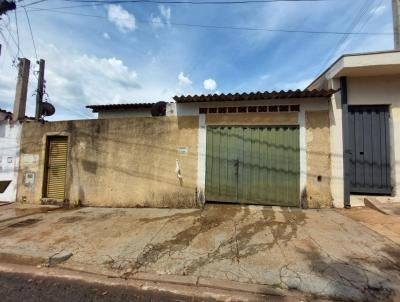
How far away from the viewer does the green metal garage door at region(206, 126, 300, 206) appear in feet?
21.5

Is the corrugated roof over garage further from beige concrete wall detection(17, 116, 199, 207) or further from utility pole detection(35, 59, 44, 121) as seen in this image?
utility pole detection(35, 59, 44, 121)

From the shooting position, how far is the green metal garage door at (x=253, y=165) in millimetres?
6543

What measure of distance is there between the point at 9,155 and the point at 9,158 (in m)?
0.11

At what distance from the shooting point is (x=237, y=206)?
6605mm

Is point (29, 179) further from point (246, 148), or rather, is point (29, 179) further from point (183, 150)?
point (246, 148)

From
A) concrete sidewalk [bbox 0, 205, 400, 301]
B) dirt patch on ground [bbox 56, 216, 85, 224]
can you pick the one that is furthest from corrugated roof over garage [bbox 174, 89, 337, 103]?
dirt patch on ground [bbox 56, 216, 85, 224]

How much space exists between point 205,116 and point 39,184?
624cm

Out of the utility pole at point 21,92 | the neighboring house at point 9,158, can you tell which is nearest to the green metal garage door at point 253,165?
the neighboring house at point 9,158

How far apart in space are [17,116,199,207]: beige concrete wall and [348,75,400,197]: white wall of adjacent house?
15.0 feet

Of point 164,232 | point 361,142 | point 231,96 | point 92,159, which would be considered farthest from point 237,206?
point 92,159

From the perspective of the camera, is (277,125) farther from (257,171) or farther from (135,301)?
(135,301)

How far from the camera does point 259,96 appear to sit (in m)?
6.50

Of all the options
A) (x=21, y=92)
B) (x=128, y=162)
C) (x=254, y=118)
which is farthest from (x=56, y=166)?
(x=254, y=118)

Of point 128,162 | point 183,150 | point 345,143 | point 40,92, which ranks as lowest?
point 128,162
